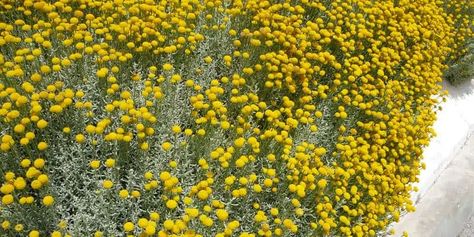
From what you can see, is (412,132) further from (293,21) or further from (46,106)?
(46,106)

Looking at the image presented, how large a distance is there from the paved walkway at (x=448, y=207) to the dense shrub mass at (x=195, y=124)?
17.7 inches

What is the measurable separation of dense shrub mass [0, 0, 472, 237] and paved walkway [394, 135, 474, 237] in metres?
0.45

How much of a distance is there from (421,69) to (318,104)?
1752mm

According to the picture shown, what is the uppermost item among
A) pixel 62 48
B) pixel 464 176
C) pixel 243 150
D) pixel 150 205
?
pixel 62 48

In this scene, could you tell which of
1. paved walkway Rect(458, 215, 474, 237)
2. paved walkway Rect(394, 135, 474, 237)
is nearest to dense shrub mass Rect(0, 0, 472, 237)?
paved walkway Rect(394, 135, 474, 237)

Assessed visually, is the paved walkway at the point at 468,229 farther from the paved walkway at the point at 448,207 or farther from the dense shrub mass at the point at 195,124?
the dense shrub mass at the point at 195,124

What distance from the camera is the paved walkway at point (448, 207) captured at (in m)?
3.84

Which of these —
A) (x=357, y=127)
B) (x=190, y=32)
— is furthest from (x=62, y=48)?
(x=357, y=127)

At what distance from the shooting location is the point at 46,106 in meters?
2.94

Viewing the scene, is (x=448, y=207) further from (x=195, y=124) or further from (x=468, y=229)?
(x=195, y=124)

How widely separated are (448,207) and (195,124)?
8.53 ft

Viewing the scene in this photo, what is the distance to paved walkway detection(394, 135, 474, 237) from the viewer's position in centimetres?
384

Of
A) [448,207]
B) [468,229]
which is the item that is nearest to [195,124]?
[448,207]

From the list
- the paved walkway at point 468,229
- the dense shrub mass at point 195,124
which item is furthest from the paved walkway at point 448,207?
the dense shrub mass at point 195,124
